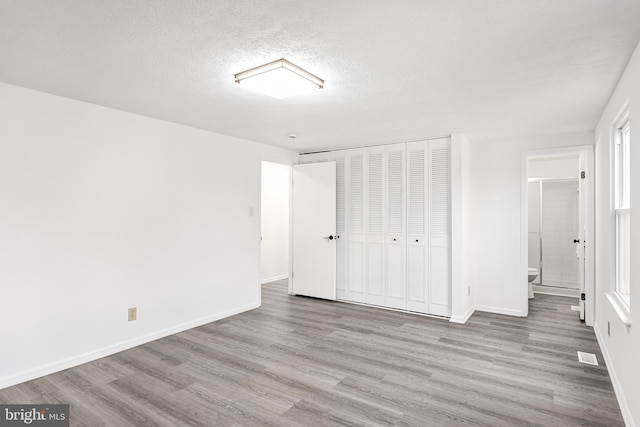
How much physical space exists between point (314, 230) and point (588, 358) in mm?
3614

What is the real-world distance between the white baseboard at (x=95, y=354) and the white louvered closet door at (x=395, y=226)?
7.38ft

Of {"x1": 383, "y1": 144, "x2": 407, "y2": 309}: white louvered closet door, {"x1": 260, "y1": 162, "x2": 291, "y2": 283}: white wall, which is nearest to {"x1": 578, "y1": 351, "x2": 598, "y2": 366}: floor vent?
{"x1": 383, "y1": 144, "x2": 407, "y2": 309}: white louvered closet door

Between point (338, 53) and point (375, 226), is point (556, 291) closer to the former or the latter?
point (375, 226)

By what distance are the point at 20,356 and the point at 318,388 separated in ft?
7.67

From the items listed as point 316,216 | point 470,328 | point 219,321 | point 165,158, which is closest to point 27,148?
point 165,158

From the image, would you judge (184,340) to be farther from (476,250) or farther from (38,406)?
(476,250)

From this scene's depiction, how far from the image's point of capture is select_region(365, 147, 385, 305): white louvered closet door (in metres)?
5.24

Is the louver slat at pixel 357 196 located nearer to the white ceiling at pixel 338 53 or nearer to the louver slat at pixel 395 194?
the louver slat at pixel 395 194

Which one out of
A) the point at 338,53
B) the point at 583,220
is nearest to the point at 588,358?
the point at 583,220

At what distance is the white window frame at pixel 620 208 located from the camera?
2.78 metres

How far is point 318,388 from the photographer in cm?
282

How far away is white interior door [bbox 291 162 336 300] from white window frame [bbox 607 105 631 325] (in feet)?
11.0

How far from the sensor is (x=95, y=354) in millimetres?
3352

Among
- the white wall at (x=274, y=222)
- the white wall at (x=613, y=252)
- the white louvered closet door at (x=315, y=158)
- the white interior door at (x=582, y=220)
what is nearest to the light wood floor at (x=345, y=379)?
the white wall at (x=613, y=252)
